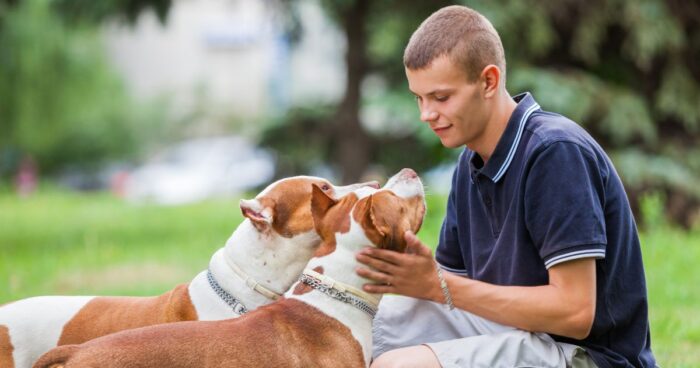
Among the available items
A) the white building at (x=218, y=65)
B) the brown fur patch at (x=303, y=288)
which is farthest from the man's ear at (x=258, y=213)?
the white building at (x=218, y=65)

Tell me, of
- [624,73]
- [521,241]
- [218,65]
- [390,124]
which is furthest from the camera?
[218,65]

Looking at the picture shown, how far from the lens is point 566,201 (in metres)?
3.46

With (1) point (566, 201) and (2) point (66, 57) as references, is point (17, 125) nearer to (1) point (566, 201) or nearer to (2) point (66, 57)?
(2) point (66, 57)

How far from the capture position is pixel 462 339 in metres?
3.82

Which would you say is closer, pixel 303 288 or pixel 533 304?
pixel 533 304

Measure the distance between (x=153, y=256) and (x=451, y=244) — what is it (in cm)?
614

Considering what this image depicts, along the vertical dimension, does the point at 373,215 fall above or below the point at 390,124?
above

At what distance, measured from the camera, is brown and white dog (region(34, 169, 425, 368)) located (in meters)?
3.43

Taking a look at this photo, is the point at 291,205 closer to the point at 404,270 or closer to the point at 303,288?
the point at 303,288

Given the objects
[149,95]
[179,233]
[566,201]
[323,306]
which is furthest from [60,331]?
[149,95]

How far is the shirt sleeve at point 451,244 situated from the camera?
4.35 m

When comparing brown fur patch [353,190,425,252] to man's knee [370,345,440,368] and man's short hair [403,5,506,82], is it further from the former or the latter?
man's short hair [403,5,506,82]

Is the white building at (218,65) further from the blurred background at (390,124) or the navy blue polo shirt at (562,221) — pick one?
the navy blue polo shirt at (562,221)

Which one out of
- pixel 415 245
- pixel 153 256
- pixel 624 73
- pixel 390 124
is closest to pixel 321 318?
pixel 415 245
